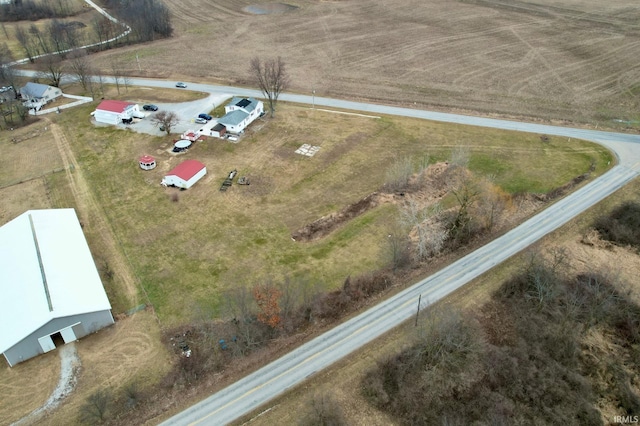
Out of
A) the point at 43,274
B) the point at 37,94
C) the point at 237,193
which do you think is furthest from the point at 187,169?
the point at 37,94

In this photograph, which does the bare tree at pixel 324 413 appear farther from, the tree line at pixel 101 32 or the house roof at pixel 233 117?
the tree line at pixel 101 32

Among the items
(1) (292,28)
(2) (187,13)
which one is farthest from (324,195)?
(2) (187,13)

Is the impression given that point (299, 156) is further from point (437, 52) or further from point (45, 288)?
point (437, 52)

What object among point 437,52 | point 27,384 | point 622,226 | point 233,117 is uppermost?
point 437,52

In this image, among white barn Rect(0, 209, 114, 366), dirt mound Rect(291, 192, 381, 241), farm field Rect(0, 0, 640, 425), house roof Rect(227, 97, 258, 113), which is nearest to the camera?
white barn Rect(0, 209, 114, 366)

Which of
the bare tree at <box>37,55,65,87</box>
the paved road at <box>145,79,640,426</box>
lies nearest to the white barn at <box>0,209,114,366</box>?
the paved road at <box>145,79,640,426</box>

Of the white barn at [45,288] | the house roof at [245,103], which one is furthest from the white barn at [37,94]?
the white barn at [45,288]

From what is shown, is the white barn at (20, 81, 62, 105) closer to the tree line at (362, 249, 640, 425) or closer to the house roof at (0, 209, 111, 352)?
the house roof at (0, 209, 111, 352)

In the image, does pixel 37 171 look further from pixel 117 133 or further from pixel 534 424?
pixel 534 424
